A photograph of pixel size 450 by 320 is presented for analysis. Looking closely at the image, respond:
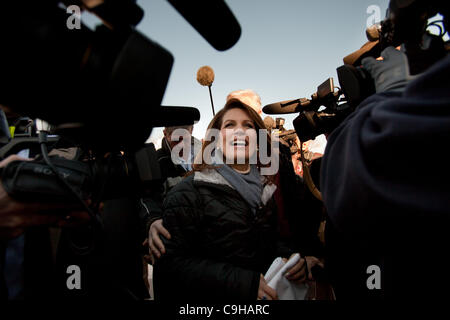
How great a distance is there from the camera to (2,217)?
0.54 meters

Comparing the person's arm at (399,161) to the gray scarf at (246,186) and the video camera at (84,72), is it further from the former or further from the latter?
the gray scarf at (246,186)

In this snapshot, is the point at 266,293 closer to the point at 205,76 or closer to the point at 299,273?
the point at 299,273

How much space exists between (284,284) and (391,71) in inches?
Result: 39.9

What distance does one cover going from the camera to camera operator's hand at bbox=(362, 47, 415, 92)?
57 cm

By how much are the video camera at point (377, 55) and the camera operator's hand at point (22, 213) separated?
100cm

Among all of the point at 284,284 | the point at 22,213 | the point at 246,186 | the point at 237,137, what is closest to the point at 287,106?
the point at 237,137

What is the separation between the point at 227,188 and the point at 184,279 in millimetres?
544

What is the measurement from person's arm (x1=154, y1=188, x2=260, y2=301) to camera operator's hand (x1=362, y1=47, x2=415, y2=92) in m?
0.96

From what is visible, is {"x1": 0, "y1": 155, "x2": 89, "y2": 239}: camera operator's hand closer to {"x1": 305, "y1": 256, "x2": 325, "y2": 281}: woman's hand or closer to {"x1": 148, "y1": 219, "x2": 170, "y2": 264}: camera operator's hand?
{"x1": 148, "y1": 219, "x2": 170, "y2": 264}: camera operator's hand

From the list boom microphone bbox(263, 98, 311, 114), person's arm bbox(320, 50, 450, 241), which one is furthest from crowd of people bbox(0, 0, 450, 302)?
boom microphone bbox(263, 98, 311, 114)

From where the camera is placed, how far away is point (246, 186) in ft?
4.40

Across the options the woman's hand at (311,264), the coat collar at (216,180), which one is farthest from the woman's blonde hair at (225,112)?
the woman's hand at (311,264)
